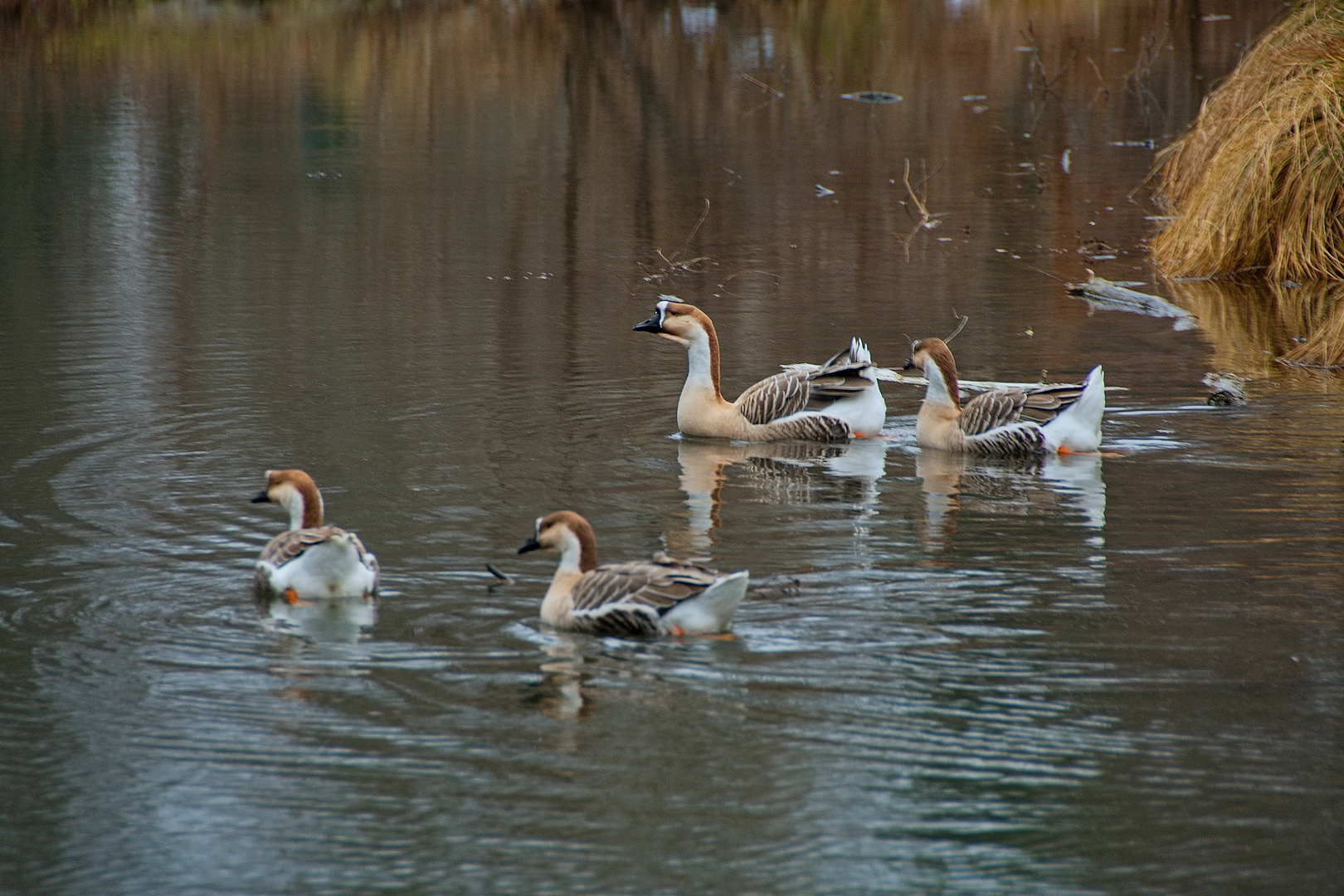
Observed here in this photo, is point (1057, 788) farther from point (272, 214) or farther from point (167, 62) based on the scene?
point (167, 62)

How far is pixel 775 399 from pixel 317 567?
5604 mm

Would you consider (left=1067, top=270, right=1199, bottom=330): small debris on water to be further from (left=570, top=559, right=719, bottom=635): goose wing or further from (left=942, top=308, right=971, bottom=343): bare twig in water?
(left=570, top=559, right=719, bottom=635): goose wing

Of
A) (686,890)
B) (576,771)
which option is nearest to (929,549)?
(576,771)

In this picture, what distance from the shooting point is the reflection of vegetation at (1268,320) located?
49.4 feet

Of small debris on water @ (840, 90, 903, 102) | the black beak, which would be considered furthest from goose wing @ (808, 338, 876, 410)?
small debris on water @ (840, 90, 903, 102)

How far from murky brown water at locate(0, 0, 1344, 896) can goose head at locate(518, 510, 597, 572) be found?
0.38m

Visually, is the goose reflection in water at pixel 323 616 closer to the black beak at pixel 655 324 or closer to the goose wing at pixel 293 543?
the goose wing at pixel 293 543

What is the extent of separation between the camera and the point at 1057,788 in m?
6.20

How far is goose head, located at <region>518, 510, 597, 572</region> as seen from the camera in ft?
27.0

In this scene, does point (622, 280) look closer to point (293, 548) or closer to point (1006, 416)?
point (1006, 416)

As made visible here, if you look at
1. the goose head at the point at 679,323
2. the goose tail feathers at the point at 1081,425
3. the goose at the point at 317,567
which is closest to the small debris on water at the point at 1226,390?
the goose tail feathers at the point at 1081,425

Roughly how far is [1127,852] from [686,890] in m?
1.64

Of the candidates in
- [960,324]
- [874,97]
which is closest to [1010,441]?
[960,324]

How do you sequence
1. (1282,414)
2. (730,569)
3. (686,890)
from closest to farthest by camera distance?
1. (686,890)
2. (730,569)
3. (1282,414)
